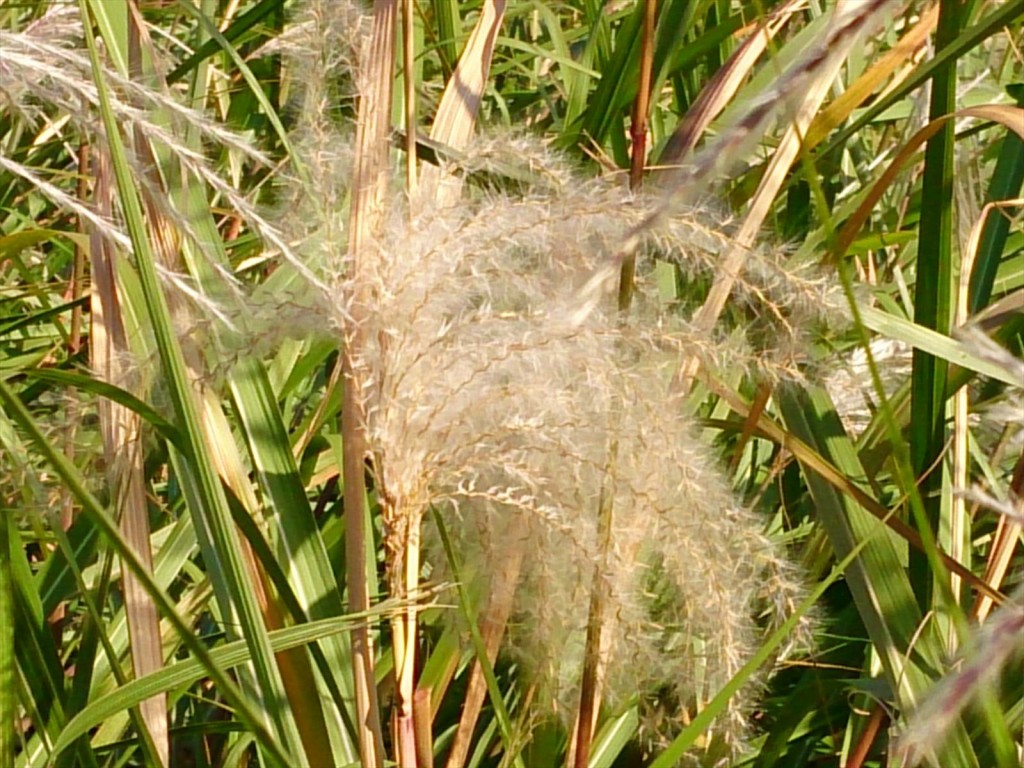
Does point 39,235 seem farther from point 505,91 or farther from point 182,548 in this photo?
point 505,91

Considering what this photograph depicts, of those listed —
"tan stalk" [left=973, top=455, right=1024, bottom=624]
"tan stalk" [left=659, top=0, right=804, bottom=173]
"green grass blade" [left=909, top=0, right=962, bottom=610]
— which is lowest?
"tan stalk" [left=973, top=455, right=1024, bottom=624]

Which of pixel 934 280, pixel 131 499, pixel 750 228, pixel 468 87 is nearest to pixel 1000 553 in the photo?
pixel 934 280

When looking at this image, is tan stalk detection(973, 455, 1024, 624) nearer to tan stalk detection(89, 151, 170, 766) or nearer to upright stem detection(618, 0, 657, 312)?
upright stem detection(618, 0, 657, 312)

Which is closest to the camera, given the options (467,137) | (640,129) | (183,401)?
(183,401)

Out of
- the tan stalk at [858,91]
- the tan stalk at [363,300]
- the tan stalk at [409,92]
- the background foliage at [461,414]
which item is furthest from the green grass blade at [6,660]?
the tan stalk at [858,91]

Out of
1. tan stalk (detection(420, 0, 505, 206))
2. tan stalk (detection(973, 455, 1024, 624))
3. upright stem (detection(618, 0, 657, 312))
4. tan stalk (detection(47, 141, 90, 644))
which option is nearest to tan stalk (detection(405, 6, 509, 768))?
tan stalk (detection(420, 0, 505, 206))

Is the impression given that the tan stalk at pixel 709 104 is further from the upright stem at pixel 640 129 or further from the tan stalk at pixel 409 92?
the tan stalk at pixel 409 92

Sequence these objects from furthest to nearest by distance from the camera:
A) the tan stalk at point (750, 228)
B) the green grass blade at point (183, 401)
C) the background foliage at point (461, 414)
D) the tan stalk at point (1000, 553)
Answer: the tan stalk at point (1000, 553), the tan stalk at point (750, 228), the background foliage at point (461, 414), the green grass blade at point (183, 401)

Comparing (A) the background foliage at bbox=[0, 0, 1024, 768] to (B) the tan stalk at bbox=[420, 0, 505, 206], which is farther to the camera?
(B) the tan stalk at bbox=[420, 0, 505, 206]

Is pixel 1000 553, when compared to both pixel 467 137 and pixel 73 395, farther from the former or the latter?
pixel 73 395

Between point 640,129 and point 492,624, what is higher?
point 640,129
